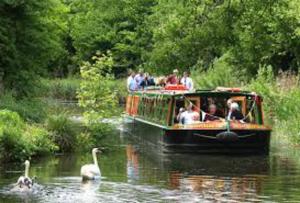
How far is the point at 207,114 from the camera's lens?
27.0m

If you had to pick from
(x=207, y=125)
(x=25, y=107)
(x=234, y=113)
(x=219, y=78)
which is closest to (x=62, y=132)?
(x=25, y=107)

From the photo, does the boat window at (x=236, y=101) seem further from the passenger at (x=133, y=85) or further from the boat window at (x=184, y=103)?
the passenger at (x=133, y=85)

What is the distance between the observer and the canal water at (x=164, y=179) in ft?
55.6

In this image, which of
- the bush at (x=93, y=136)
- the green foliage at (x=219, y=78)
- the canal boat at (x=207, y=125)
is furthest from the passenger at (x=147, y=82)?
the bush at (x=93, y=136)

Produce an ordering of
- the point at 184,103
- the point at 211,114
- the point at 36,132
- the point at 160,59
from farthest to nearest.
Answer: the point at 160,59 → the point at 184,103 → the point at 211,114 → the point at 36,132

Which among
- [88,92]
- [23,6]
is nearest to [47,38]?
[23,6]

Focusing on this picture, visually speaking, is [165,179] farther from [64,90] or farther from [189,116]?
[64,90]

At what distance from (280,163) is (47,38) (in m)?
13.0

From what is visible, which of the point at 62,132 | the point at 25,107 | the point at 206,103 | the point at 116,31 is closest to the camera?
the point at 62,132

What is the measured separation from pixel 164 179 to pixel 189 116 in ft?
22.8

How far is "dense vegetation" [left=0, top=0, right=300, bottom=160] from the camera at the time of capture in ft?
86.7

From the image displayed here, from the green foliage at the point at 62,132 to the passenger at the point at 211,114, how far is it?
14.9ft

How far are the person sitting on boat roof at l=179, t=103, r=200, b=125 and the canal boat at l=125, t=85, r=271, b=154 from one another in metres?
0.07

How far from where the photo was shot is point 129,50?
73.8m
